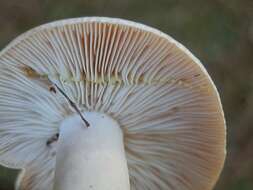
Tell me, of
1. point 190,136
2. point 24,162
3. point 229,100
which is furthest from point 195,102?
point 229,100

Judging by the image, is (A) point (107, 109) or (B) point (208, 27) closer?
(A) point (107, 109)

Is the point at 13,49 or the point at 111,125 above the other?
the point at 13,49

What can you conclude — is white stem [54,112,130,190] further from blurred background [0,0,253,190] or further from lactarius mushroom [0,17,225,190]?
blurred background [0,0,253,190]

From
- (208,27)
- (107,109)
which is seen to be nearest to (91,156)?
(107,109)

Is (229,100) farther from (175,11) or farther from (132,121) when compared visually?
(132,121)

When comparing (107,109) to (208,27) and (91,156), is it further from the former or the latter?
(208,27)

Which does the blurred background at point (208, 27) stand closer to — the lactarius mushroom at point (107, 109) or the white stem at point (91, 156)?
the lactarius mushroom at point (107, 109)

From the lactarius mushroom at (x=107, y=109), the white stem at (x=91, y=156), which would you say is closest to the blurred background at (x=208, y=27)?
the lactarius mushroom at (x=107, y=109)
